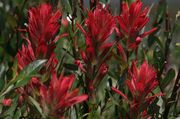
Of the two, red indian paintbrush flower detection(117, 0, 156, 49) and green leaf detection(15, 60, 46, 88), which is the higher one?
red indian paintbrush flower detection(117, 0, 156, 49)

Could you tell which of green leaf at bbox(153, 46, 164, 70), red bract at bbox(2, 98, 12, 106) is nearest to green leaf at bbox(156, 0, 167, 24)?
green leaf at bbox(153, 46, 164, 70)

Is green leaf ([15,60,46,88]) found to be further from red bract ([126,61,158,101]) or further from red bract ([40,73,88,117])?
red bract ([126,61,158,101])

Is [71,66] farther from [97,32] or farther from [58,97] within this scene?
[58,97]

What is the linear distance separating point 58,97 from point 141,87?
255 millimetres

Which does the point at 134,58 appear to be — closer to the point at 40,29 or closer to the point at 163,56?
the point at 163,56

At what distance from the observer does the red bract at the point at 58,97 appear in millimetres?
1229

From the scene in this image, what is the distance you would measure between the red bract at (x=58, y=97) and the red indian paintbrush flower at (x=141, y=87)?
0.19 meters

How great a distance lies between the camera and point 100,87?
1.59 m

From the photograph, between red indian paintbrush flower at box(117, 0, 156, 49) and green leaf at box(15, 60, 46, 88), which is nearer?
green leaf at box(15, 60, 46, 88)

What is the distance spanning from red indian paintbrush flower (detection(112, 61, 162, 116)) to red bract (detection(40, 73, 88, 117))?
0.62 feet

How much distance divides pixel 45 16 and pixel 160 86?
0.52m

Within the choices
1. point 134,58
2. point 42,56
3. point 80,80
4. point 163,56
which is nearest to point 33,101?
point 42,56

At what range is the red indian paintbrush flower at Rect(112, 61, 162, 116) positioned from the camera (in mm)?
1372

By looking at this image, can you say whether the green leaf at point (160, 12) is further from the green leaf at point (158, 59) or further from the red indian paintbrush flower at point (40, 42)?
the red indian paintbrush flower at point (40, 42)
